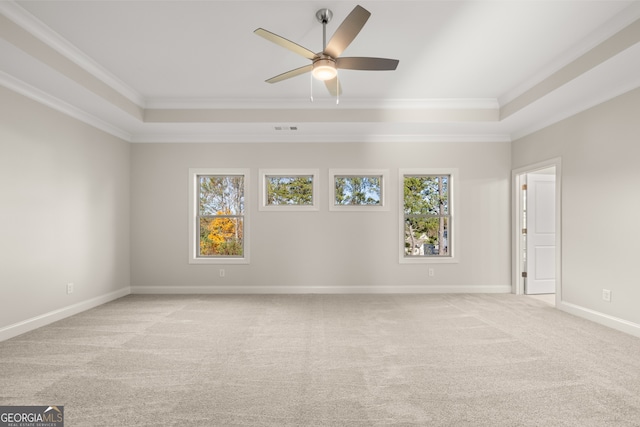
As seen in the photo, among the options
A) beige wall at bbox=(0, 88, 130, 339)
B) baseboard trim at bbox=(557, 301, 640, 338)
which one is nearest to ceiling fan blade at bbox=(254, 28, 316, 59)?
beige wall at bbox=(0, 88, 130, 339)

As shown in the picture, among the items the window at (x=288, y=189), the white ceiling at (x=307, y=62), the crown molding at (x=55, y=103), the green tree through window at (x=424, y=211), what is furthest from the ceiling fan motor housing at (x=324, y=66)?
the green tree through window at (x=424, y=211)

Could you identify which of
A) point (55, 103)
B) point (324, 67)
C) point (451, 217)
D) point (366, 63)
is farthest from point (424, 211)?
point (55, 103)

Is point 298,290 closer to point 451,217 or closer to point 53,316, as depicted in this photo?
point 451,217

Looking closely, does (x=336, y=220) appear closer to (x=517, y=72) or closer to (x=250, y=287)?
(x=250, y=287)

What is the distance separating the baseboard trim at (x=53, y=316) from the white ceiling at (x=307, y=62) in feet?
7.88

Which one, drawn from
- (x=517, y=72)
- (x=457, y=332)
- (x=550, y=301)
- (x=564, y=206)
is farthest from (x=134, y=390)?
(x=550, y=301)

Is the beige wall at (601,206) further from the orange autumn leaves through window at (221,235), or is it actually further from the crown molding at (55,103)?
the crown molding at (55,103)

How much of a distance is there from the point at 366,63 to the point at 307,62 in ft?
4.04

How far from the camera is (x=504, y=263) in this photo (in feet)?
18.2

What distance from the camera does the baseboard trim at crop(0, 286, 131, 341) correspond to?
337 cm

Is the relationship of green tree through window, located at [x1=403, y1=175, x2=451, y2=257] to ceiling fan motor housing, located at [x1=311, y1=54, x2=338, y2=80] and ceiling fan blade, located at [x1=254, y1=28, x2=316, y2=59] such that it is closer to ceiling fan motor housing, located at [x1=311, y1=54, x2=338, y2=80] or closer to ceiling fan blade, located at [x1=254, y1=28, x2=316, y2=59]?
ceiling fan motor housing, located at [x1=311, y1=54, x2=338, y2=80]

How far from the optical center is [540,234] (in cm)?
545

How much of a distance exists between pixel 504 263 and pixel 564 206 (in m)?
1.49

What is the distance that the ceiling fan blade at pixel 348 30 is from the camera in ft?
7.25
